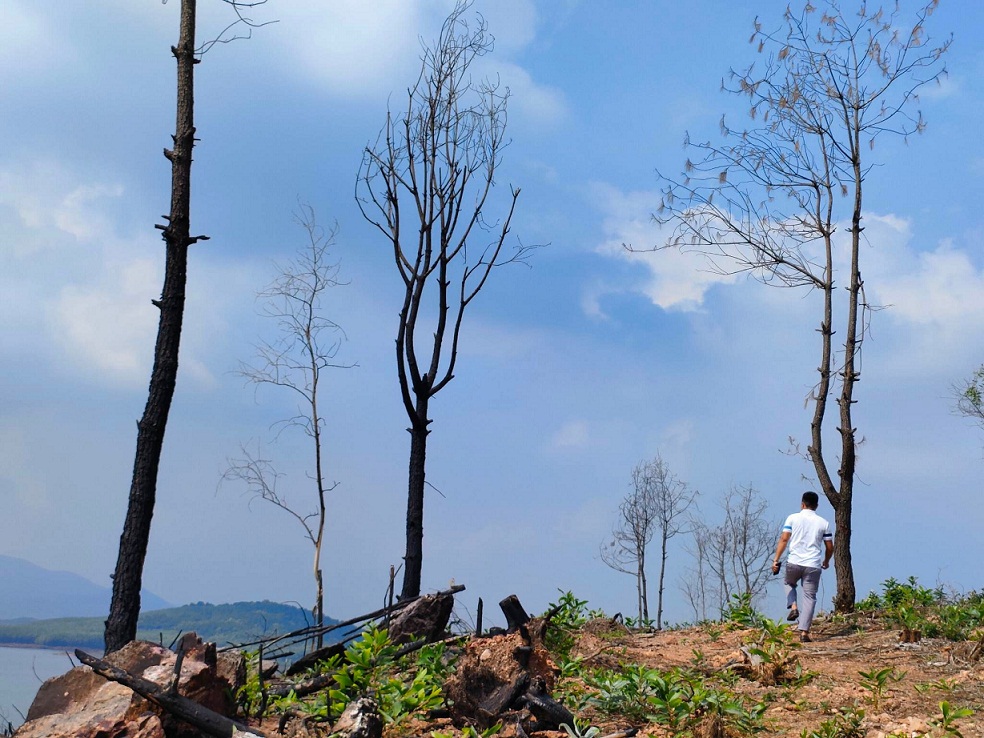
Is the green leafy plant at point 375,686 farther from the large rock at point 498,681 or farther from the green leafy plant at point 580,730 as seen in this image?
the green leafy plant at point 580,730

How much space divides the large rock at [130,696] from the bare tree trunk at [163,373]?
1649mm

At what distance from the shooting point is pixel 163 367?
29.9ft

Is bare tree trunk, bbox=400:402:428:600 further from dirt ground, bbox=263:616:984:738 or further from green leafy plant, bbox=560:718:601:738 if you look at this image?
green leafy plant, bbox=560:718:601:738

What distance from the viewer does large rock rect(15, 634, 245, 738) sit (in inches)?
234

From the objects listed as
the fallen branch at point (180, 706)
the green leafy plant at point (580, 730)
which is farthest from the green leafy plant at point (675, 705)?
the fallen branch at point (180, 706)

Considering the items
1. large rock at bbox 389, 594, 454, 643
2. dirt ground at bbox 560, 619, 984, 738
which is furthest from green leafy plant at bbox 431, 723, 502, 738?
large rock at bbox 389, 594, 454, 643

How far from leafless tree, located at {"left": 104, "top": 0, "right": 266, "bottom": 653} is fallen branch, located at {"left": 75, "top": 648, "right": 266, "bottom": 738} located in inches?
87.4

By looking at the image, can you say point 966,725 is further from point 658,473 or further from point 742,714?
point 658,473

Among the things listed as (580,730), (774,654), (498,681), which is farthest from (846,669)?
(498,681)

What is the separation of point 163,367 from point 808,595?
9129mm

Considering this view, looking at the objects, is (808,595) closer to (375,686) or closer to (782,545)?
(782,545)

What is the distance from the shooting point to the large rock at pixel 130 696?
595 cm

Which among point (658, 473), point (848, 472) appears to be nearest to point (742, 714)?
point (848, 472)

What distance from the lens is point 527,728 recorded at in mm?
6270
